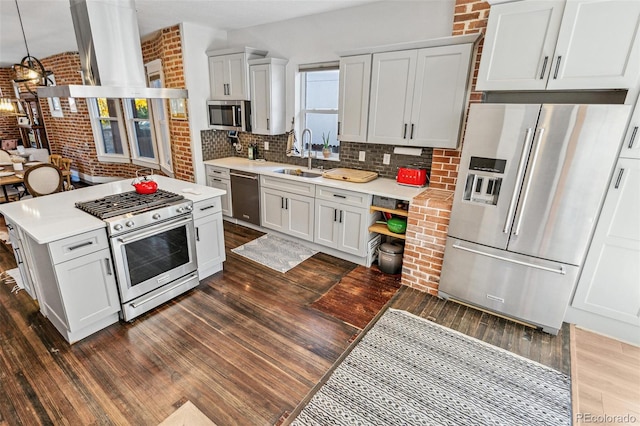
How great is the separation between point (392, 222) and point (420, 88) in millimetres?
1347

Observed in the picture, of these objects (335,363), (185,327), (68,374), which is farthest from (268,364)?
(68,374)

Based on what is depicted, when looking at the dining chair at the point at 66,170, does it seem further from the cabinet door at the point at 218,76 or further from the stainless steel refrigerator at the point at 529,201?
the stainless steel refrigerator at the point at 529,201

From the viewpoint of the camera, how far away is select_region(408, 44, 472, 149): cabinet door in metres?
2.77

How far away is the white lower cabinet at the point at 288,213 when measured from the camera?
12.5 ft

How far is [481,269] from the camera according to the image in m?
2.67

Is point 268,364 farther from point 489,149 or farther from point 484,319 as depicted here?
point 489,149

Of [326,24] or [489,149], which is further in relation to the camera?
[326,24]

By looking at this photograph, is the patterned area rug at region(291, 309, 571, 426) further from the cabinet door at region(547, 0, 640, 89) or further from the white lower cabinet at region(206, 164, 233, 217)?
the white lower cabinet at region(206, 164, 233, 217)

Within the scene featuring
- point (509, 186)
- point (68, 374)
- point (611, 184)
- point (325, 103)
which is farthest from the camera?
point (325, 103)

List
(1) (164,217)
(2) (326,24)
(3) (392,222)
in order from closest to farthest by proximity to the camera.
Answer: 1. (1) (164,217)
2. (3) (392,222)
3. (2) (326,24)

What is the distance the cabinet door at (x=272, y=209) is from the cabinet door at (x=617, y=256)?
10.1ft

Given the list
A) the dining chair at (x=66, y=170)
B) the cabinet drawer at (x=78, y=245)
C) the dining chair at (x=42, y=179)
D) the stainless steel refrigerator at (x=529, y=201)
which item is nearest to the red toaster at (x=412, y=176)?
the stainless steel refrigerator at (x=529, y=201)

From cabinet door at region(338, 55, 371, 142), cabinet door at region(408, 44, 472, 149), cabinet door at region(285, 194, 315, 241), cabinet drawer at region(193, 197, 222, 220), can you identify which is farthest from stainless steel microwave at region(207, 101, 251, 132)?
cabinet door at region(408, 44, 472, 149)

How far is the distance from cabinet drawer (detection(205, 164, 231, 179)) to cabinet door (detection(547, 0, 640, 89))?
3.85 m
